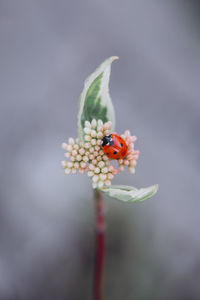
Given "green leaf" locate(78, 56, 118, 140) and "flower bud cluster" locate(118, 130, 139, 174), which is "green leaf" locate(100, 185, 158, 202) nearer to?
"flower bud cluster" locate(118, 130, 139, 174)

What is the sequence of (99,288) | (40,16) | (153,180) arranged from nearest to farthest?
(99,288) < (153,180) < (40,16)

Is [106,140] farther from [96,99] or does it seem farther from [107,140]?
[96,99]

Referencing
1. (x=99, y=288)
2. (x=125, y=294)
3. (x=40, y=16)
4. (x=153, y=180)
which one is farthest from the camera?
(x=40, y=16)

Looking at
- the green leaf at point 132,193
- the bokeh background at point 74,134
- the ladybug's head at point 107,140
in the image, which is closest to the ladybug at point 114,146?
the ladybug's head at point 107,140

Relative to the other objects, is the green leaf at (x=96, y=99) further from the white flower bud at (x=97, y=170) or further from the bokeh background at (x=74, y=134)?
the bokeh background at (x=74, y=134)

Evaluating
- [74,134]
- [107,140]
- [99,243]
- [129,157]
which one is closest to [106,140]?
[107,140]

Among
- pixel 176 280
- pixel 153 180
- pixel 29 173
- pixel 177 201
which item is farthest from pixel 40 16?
pixel 176 280

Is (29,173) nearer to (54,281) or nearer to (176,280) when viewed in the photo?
(54,281)
